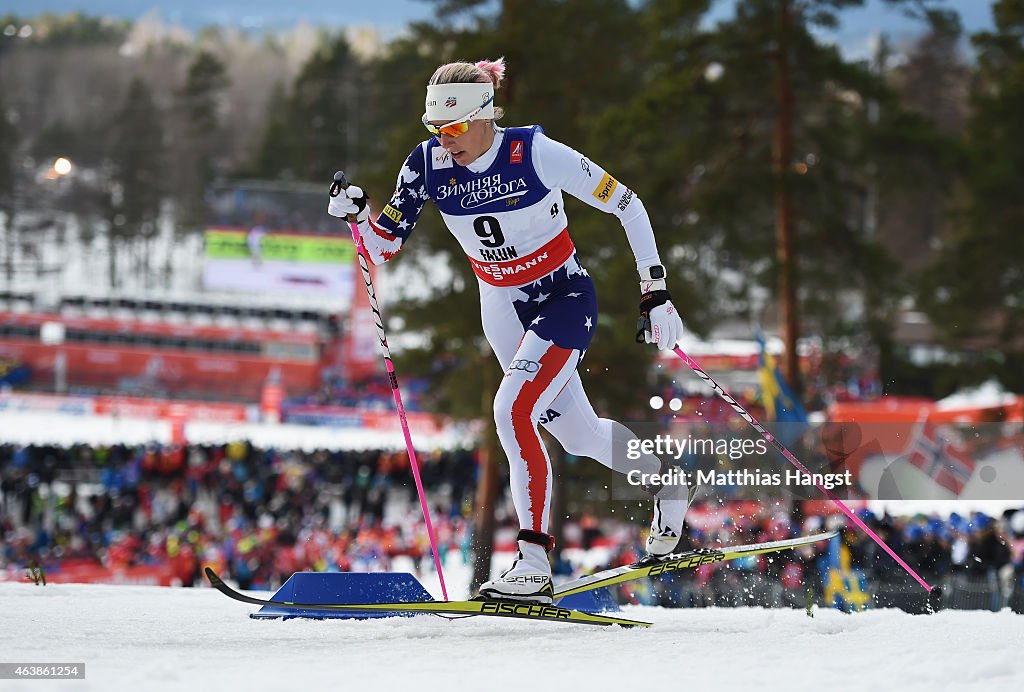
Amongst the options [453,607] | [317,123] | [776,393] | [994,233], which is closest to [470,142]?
[453,607]

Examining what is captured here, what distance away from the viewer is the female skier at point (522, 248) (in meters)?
4.45

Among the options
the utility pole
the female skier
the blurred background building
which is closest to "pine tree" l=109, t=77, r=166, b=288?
the blurred background building

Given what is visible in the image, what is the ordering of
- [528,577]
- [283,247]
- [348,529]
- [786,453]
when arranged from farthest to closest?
[283,247] → [348,529] → [786,453] → [528,577]

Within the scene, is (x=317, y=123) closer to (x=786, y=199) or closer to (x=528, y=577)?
(x=786, y=199)

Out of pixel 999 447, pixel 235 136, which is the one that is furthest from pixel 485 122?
pixel 235 136

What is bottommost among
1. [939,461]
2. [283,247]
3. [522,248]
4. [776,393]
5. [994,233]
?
[939,461]

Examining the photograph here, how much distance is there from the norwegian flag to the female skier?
2.33m

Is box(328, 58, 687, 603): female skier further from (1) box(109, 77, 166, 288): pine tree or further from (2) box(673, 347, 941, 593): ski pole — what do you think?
(1) box(109, 77, 166, 288): pine tree

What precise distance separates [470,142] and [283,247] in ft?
130

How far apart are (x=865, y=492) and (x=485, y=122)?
9.94 feet

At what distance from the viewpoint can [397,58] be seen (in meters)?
38.2

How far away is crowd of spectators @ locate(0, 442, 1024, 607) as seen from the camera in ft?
24.0

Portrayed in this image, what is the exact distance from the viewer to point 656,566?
16.5 feet

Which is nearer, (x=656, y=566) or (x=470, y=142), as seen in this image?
(x=470, y=142)
